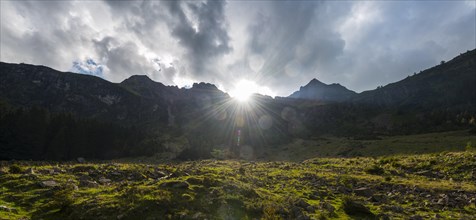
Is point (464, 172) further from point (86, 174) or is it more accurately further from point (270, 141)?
point (270, 141)

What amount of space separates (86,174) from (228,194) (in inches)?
696

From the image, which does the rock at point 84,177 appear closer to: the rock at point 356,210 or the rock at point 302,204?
the rock at point 302,204

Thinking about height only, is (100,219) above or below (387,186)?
above

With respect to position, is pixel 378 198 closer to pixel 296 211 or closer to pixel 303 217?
pixel 296 211

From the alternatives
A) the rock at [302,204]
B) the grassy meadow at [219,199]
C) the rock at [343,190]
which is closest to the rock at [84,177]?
the grassy meadow at [219,199]

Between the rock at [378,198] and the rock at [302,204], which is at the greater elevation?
the rock at [302,204]

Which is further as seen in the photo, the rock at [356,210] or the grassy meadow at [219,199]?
the rock at [356,210]

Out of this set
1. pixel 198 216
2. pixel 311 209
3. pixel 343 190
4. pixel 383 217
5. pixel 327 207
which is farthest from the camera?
pixel 343 190

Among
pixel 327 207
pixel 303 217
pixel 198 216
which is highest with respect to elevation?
pixel 198 216

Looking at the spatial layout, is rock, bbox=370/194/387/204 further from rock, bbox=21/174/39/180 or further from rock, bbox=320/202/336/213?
rock, bbox=21/174/39/180

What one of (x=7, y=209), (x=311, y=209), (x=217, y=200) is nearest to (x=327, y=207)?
(x=311, y=209)

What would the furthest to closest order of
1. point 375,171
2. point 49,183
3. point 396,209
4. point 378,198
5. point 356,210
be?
point 375,171 → point 49,183 → point 378,198 → point 396,209 → point 356,210

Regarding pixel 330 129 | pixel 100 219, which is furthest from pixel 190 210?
pixel 330 129

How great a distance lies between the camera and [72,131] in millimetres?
114188
